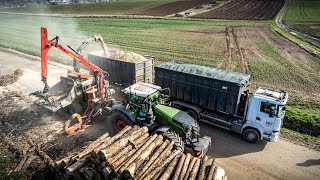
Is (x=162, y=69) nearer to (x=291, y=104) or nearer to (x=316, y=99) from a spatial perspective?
(x=291, y=104)

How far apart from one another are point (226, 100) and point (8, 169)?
10930mm

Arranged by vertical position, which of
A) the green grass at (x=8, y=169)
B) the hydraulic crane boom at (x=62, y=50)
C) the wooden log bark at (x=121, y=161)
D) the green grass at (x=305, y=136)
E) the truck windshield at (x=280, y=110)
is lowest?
the green grass at (x=8, y=169)

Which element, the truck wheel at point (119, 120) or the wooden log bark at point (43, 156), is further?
the truck wheel at point (119, 120)

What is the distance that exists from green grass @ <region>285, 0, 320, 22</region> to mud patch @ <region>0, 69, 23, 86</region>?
2093 inches

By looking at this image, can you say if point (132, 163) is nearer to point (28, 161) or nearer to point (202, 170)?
point (202, 170)

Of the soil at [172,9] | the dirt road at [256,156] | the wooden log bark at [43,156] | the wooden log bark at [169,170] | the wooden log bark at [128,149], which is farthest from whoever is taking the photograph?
the soil at [172,9]

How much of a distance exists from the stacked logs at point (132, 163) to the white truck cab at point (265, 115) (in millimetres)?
4405

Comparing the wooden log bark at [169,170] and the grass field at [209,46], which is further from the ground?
the grass field at [209,46]

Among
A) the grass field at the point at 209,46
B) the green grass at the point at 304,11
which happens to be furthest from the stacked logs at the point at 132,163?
the green grass at the point at 304,11

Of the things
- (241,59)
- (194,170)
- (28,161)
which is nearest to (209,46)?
(241,59)

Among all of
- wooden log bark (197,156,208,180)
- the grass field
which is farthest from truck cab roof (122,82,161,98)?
the grass field

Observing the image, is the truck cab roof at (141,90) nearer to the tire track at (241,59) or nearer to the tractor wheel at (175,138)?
the tractor wheel at (175,138)

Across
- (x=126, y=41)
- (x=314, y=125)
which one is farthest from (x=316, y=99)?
(x=126, y=41)

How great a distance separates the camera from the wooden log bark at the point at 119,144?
8.17 meters
